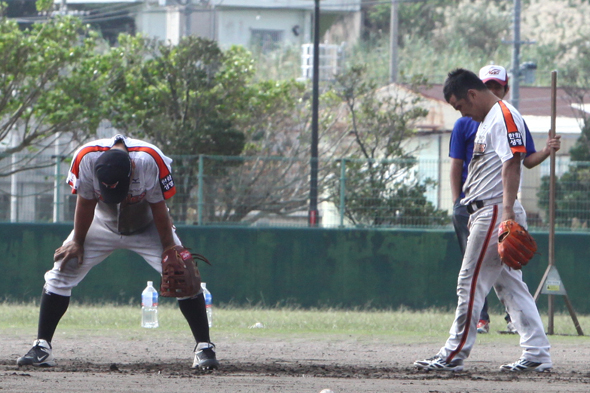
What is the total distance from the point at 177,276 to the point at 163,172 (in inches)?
27.8

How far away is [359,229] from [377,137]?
284 inches

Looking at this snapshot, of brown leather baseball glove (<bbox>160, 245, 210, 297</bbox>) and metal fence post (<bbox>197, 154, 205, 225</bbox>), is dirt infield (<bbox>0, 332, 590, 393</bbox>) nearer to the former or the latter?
brown leather baseball glove (<bbox>160, 245, 210, 297</bbox>)

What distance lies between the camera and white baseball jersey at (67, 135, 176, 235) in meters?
6.09

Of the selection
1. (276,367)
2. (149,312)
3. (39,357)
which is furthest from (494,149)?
(149,312)

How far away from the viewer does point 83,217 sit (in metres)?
6.26

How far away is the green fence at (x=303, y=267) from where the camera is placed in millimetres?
12250

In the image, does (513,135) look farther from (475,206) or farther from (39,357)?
(39,357)

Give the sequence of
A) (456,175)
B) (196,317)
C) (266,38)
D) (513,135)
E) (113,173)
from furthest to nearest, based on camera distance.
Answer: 1. (266,38)
2. (456,175)
3. (196,317)
4. (513,135)
5. (113,173)

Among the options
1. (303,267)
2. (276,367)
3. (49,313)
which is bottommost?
(276,367)

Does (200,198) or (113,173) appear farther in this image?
(200,198)

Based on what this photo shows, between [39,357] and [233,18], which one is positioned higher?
[233,18]

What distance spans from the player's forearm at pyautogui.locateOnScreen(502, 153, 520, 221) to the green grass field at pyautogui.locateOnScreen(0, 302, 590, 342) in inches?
104

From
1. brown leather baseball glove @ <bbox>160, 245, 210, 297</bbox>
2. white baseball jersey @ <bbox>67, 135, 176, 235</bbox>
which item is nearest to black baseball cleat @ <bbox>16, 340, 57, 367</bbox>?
brown leather baseball glove @ <bbox>160, 245, 210, 297</bbox>

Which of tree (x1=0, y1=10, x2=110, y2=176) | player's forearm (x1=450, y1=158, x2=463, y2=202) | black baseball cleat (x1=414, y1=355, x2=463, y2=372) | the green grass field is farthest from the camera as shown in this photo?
tree (x1=0, y1=10, x2=110, y2=176)
